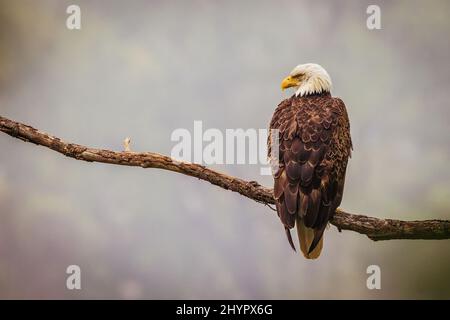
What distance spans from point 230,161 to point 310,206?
1.94 metres

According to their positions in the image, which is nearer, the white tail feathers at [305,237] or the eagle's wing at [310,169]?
the eagle's wing at [310,169]

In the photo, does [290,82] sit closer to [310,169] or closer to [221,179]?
[310,169]

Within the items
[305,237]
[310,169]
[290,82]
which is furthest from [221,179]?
[290,82]

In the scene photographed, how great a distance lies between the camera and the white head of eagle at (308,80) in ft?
26.0

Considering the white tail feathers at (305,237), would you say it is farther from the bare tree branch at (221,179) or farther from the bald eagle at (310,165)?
the bare tree branch at (221,179)

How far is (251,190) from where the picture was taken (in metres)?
6.71

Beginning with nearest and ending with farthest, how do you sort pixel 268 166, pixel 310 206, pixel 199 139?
pixel 310 206 → pixel 268 166 → pixel 199 139

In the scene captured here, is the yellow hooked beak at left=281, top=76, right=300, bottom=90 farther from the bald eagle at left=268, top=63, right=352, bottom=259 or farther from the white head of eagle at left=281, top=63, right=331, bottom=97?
the bald eagle at left=268, top=63, right=352, bottom=259

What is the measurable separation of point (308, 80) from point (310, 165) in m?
1.83

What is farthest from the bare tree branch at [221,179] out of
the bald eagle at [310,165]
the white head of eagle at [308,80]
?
the white head of eagle at [308,80]

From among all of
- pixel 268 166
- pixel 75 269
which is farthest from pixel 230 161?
pixel 75 269

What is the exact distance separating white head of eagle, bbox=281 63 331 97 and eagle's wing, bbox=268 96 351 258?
79cm

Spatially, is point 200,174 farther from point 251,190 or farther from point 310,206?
point 310,206

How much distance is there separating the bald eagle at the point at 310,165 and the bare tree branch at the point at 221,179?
0.84 ft
